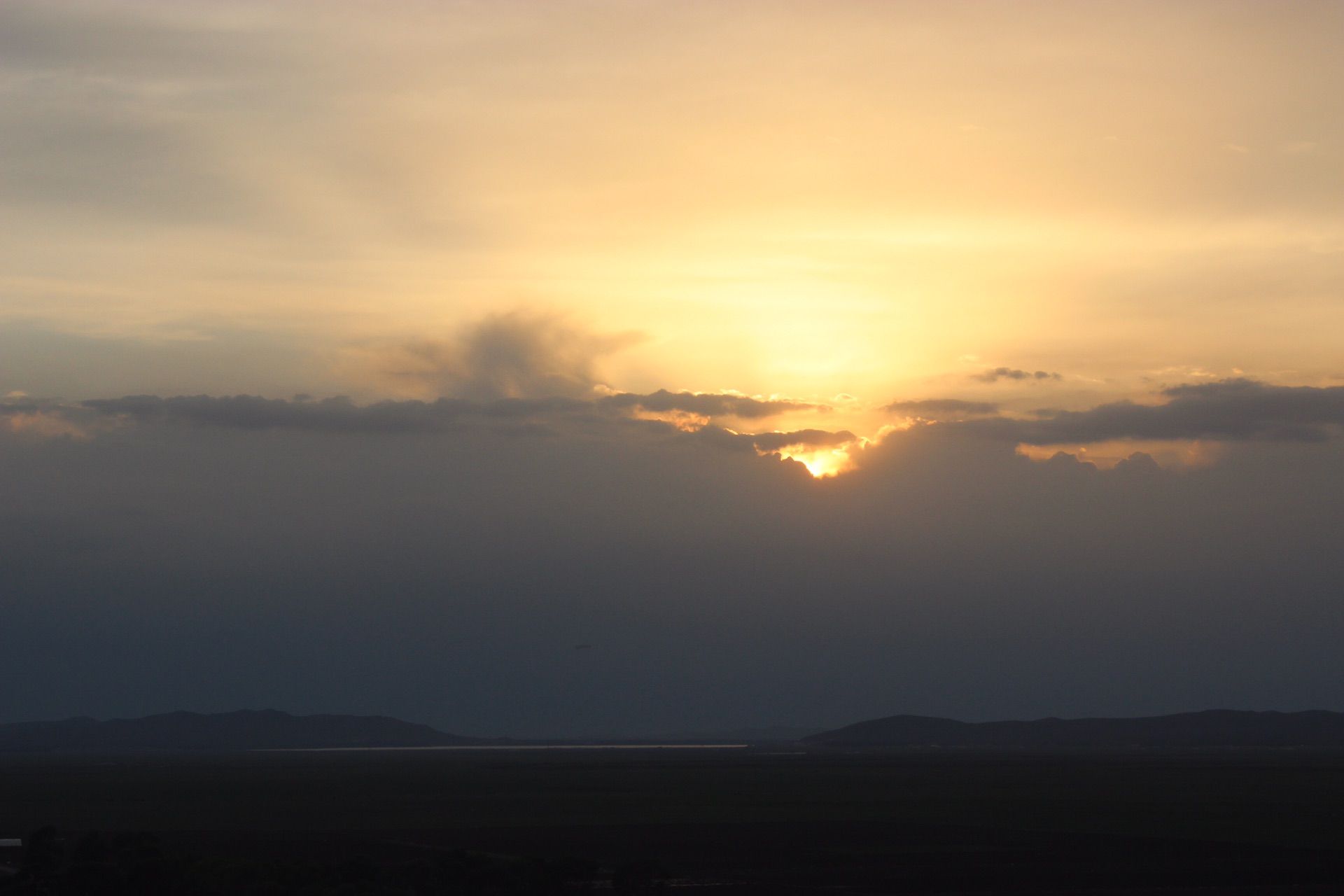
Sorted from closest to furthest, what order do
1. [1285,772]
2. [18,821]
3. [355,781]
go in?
1. [18,821]
2. [355,781]
3. [1285,772]

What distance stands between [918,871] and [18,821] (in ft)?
224

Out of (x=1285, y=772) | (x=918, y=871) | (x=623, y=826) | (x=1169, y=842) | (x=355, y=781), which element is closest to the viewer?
(x=918, y=871)

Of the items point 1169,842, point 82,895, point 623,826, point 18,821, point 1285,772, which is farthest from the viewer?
point 1285,772

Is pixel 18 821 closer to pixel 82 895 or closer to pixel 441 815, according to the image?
pixel 441 815

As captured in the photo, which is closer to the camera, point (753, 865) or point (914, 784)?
point (753, 865)

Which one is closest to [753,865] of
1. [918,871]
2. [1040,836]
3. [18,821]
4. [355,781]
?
[918,871]

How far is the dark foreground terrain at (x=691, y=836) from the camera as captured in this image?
202 ft

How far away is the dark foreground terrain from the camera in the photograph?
61656 millimetres

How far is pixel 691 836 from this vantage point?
89.2m

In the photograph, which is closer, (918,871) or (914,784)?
(918,871)

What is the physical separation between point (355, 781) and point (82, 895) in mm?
114570

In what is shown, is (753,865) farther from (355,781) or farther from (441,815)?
(355,781)

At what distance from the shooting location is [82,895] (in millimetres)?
58781

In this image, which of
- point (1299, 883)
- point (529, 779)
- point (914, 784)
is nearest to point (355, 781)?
point (529, 779)
